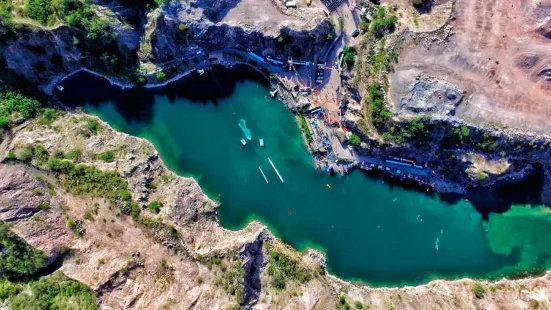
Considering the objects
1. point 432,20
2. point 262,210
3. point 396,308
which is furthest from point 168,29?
point 396,308

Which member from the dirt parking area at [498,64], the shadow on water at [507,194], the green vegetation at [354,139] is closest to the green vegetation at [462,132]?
the dirt parking area at [498,64]

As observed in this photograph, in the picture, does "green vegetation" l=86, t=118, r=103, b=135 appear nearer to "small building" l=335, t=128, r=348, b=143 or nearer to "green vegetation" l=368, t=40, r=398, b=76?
"small building" l=335, t=128, r=348, b=143

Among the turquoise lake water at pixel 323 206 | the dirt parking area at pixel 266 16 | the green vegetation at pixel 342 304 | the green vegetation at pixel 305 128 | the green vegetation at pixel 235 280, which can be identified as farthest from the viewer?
the green vegetation at pixel 305 128

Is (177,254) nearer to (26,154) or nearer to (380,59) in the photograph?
(26,154)

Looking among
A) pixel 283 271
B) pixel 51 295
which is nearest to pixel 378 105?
pixel 283 271

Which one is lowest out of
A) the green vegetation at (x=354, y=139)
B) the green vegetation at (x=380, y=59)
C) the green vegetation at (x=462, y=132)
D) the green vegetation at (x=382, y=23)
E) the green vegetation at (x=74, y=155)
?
the green vegetation at (x=462, y=132)

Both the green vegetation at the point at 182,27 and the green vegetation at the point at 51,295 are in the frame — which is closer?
the green vegetation at the point at 51,295

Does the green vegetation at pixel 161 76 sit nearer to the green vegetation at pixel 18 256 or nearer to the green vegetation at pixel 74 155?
the green vegetation at pixel 74 155
